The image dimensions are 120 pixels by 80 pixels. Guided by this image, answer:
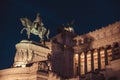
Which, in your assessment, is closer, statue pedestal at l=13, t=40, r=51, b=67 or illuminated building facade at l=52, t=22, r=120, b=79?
statue pedestal at l=13, t=40, r=51, b=67

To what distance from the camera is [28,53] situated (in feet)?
218

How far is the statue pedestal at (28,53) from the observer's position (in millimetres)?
65438

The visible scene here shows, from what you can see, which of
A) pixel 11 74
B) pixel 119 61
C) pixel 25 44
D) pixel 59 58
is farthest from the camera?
pixel 59 58

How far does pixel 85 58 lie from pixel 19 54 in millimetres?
15997

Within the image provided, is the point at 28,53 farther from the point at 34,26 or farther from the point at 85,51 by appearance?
the point at 85,51

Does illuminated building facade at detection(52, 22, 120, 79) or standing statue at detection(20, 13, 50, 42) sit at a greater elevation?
standing statue at detection(20, 13, 50, 42)

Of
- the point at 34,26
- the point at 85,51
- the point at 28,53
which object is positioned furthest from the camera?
the point at 85,51

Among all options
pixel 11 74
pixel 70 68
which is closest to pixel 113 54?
pixel 70 68

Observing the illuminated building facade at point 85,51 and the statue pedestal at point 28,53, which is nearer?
the statue pedestal at point 28,53

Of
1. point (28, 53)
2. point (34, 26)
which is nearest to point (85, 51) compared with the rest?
point (34, 26)

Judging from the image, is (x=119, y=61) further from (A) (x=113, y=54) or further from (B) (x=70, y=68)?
(B) (x=70, y=68)

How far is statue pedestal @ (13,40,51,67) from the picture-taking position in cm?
6544

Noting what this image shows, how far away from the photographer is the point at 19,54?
66312 millimetres

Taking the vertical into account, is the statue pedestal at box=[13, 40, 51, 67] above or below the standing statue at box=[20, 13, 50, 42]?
below
